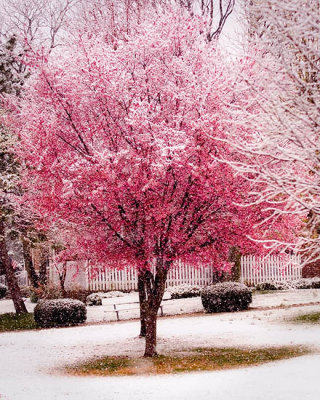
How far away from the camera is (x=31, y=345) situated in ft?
46.5

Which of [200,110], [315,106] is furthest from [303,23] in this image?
[200,110]

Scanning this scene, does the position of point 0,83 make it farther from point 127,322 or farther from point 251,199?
point 251,199

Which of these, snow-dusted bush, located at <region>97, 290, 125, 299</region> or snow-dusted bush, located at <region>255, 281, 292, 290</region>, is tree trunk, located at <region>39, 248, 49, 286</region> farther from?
snow-dusted bush, located at <region>255, 281, 292, 290</region>

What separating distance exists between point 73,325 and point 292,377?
9863mm

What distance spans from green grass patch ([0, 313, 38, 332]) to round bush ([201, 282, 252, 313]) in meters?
5.24

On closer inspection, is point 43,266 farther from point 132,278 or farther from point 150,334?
point 150,334

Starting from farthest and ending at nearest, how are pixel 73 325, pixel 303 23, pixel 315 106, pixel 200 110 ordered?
pixel 73 325 < pixel 200 110 < pixel 315 106 < pixel 303 23

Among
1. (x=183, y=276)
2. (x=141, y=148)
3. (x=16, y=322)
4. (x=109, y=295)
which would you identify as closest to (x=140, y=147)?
(x=141, y=148)

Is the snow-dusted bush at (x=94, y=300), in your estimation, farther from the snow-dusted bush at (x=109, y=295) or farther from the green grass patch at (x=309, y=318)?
the green grass patch at (x=309, y=318)

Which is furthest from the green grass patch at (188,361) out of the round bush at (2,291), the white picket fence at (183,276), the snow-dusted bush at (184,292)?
the round bush at (2,291)

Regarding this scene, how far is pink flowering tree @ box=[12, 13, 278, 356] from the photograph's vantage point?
1011 cm

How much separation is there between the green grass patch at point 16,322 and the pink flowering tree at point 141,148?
725 cm

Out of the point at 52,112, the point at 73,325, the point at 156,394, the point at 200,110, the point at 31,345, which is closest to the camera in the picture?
the point at 156,394

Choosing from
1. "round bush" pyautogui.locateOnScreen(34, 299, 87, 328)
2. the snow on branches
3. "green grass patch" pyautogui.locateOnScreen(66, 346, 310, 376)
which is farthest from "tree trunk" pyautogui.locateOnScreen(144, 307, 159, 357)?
"round bush" pyautogui.locateOnScreen(34, 299, 87, 328)
